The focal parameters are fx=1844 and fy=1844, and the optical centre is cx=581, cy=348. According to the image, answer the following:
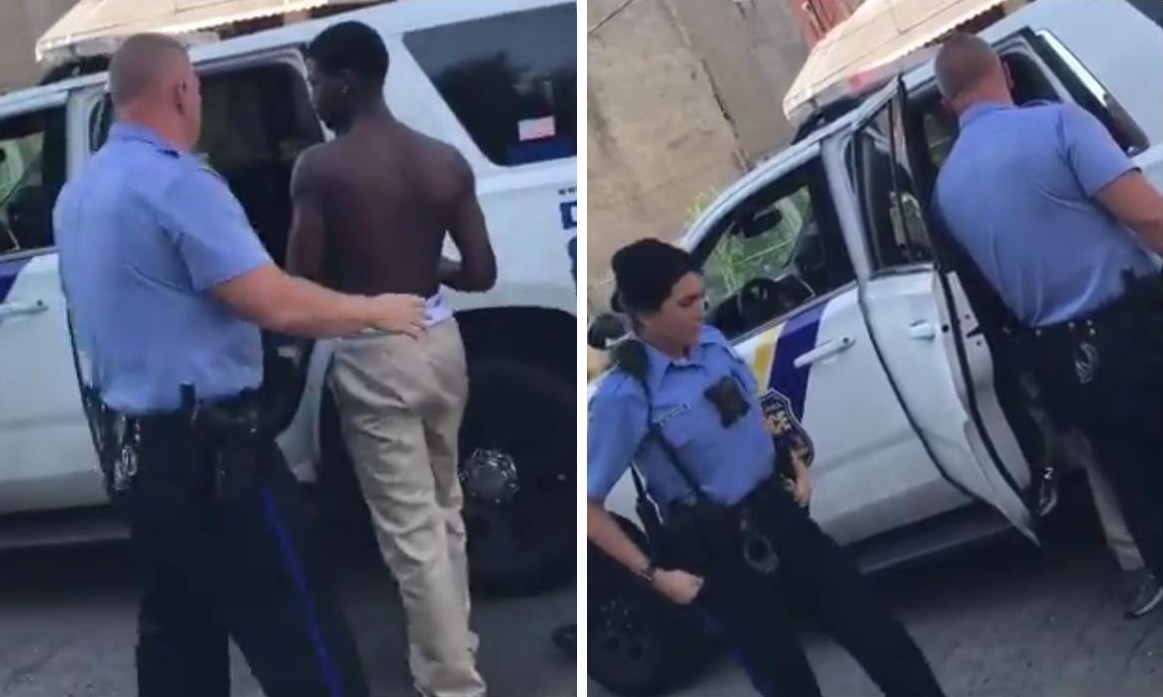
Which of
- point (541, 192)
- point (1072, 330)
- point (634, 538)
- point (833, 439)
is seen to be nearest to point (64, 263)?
point (541, 192)

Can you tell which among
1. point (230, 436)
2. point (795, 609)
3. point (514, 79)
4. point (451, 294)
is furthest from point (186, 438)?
point (795, 609)

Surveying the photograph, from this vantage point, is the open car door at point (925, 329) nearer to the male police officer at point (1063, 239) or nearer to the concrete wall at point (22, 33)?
the male police officer at point (1063, 239)

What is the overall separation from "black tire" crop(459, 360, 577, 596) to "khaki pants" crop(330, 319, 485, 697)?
0.10 ft

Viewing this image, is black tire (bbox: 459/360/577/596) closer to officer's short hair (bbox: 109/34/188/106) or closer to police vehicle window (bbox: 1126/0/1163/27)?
officer's short hair (bbox: 109/34/188/106)

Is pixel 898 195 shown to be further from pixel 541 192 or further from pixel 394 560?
pixel 394 560

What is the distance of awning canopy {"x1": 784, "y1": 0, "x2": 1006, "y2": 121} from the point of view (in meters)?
3.40

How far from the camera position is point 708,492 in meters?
3.39

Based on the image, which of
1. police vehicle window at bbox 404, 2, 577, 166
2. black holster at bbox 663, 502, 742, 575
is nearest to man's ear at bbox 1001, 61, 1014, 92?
police vehicle window at bbox 404, 2, 577, 166

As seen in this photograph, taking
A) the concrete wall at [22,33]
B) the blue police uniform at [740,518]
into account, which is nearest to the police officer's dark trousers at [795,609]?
the blue police uniform at [740,518]

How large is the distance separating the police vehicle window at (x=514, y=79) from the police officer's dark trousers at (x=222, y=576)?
697 millimetres

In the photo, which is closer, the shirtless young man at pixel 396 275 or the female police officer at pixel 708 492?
A: the shirtless young man at pixel 396 275

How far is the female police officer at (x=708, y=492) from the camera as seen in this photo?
3381mm

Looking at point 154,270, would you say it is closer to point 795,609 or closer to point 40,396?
point 40,396

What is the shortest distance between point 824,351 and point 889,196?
31 cm
